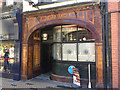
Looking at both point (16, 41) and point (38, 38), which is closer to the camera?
point (16, 41)

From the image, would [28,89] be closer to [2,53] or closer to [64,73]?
[64,73]

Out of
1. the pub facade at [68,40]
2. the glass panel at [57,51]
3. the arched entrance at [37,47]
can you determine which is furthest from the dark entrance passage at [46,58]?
the glass panel at [57,51]

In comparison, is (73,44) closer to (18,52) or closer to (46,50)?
(46,50)

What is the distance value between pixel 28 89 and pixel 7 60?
12.5 ft

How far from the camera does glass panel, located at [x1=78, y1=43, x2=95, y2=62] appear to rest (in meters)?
6.06

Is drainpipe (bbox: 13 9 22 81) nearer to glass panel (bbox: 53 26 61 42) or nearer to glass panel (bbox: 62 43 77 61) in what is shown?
glass panel (bbox: 53 26 61 42)

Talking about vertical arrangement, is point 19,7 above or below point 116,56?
above

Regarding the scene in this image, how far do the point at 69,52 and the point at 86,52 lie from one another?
1070 millimetres

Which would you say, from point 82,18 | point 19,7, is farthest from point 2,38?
point 82,18

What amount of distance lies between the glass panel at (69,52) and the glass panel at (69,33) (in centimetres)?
39

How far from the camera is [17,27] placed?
291 inches

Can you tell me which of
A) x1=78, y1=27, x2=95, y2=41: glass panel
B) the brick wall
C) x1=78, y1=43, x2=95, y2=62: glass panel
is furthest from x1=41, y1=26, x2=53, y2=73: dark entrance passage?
the brick wall

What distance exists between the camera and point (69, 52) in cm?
669

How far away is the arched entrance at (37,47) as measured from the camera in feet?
17.7
